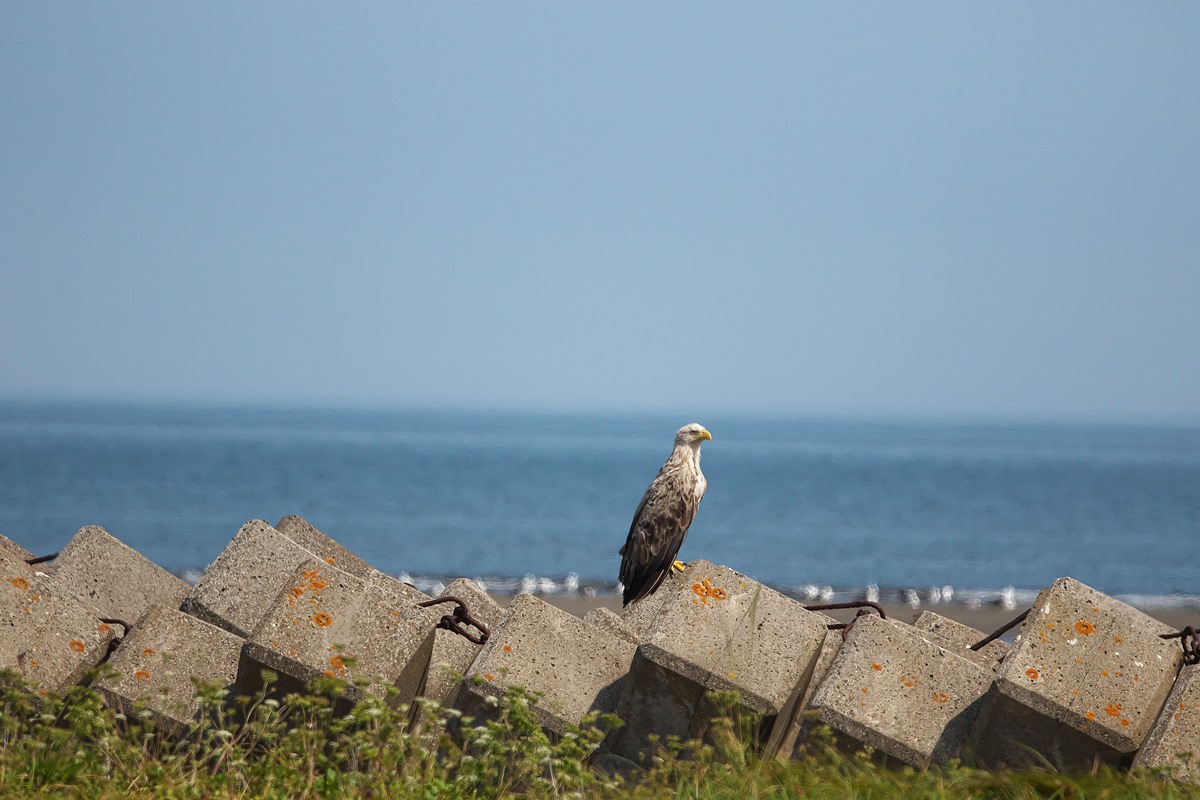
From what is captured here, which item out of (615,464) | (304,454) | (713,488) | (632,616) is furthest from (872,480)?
(632,616)

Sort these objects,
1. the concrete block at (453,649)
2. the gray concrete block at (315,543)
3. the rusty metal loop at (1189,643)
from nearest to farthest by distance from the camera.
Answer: the rusty metal loop at (1189,643) → the concrete block at (453,649) → the gray concrete block at (315,543)

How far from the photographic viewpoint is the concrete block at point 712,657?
3816mm

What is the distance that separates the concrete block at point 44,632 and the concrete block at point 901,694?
2.57 m

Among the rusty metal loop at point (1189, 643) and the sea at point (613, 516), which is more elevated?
the rusty metal loop at point (1189, 643)

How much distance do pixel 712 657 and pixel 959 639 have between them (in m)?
1.78

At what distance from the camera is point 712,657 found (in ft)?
12.6

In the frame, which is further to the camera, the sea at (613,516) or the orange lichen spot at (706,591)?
the sea at (613,516)

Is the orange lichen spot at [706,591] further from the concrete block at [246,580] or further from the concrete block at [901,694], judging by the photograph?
the concrete block at [246,580]

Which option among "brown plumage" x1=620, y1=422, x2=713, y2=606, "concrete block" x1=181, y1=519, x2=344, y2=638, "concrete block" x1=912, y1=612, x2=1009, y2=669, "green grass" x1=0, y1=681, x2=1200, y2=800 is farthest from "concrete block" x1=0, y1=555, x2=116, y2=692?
"brown plumage" x1=620, y1=422, x2=713, y2=606

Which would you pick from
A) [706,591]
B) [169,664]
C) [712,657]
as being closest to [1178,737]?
[712,657]

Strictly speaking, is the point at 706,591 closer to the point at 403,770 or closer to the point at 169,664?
the point at 403,770

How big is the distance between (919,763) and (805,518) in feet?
136

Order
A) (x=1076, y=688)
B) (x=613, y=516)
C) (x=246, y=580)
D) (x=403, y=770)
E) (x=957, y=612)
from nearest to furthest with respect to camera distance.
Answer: (x=403, y=770), (x=1076, y=688), (x=246, y=580), (x=957, y=612), (x=613, y=516)

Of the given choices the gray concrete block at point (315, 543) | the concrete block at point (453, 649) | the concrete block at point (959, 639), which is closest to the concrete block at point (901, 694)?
the concrete block at point (959, 639)
